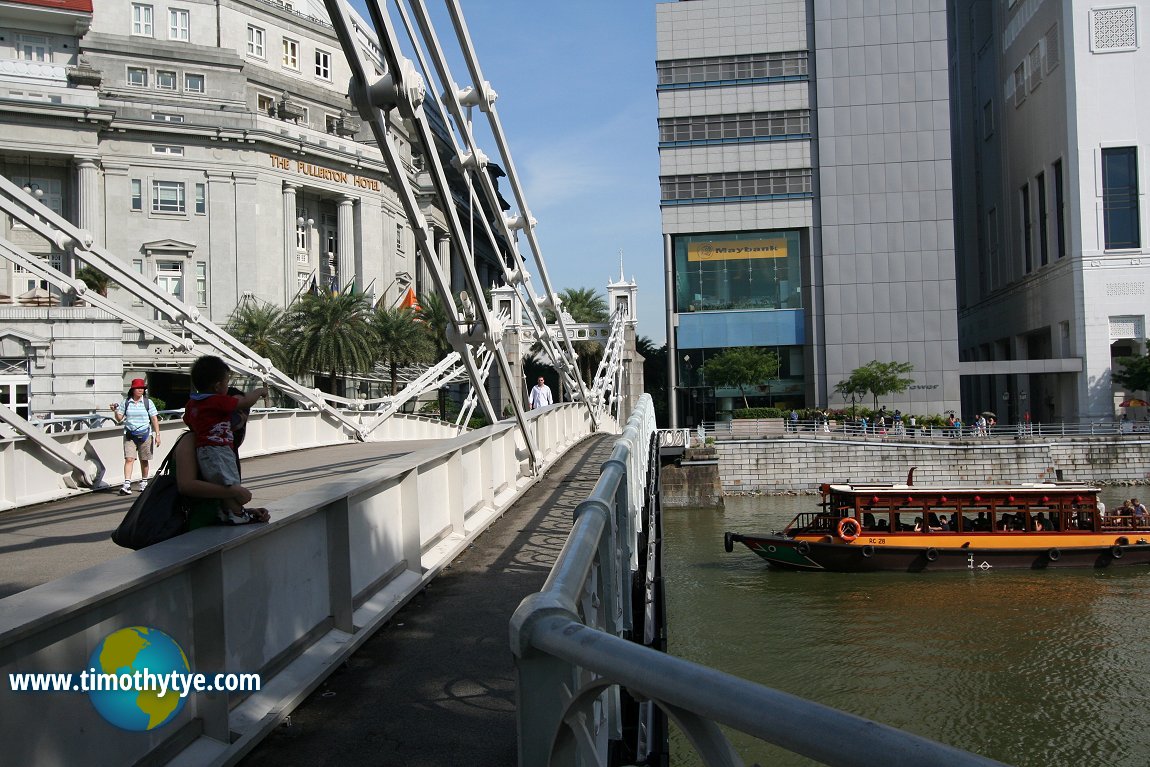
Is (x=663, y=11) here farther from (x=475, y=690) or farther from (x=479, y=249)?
(x=475, y=690)

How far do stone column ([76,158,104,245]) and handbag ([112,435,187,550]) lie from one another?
46.0 meters

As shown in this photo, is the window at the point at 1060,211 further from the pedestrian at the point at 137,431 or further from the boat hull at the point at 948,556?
the pedestrian at the point at 137,431

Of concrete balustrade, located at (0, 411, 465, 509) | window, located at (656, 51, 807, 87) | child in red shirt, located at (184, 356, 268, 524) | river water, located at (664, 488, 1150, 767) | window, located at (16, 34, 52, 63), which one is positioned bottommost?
river water, located at (664, 488, 1150, 767)

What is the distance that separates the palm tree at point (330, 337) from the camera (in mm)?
39094

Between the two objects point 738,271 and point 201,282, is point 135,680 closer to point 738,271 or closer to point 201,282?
point 201,282

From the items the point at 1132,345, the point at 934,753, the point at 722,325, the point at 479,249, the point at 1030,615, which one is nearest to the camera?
the point at 934,753

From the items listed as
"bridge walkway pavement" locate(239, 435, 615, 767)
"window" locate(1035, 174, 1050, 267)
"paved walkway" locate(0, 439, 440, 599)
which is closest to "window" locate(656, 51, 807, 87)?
"window" locate(1035, 174, 1050, 267)

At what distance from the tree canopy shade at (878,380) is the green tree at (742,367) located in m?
4.43

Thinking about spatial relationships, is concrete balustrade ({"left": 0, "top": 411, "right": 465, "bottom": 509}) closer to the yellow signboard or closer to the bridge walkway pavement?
the bridge walkway pavement

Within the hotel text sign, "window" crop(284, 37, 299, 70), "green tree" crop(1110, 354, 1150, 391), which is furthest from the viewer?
"window" crop(284, 37, 299, 70)

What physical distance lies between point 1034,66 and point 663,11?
914 inches

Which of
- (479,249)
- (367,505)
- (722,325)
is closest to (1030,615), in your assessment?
(367,505)

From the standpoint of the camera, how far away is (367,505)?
5.74m

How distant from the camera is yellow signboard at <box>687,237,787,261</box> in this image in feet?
197
